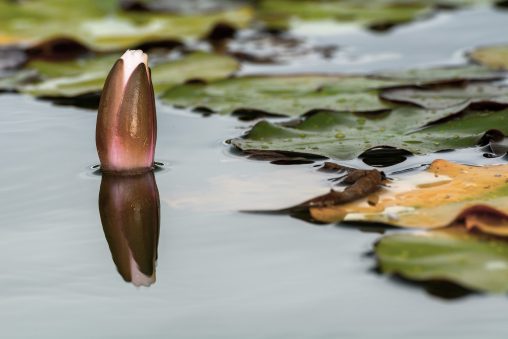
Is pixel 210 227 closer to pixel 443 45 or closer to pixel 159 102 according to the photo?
pixel 159 102

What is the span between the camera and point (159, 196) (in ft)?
6.70

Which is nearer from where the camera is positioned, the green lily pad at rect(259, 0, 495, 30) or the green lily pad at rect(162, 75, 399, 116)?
the green lily pad at rect(162, 75, 399, 116)

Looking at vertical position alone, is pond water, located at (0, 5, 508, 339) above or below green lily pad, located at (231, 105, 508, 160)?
below

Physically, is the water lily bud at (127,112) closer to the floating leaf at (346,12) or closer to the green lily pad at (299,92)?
the green lily pad at (299,92)

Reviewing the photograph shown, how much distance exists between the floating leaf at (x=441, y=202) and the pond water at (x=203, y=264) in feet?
0.22

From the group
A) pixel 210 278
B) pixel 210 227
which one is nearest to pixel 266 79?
pixel 210 227

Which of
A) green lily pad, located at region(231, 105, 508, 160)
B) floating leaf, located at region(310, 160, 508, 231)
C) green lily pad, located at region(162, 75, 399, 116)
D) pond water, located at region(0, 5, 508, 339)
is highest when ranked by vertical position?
green lily pad, located at region(162, 75, 399, 116)

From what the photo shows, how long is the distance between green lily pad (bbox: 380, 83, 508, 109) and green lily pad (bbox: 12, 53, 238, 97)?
0.68 meters

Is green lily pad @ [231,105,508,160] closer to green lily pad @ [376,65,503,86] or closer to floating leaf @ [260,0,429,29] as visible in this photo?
green lily pad @ [376,65,503,86]

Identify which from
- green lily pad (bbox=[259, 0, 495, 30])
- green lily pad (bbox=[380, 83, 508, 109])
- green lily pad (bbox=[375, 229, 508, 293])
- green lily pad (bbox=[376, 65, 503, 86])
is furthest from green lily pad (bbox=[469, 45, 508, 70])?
green lily pad (bbox=[375, 229, 508, 293])

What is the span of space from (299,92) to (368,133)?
0.53m

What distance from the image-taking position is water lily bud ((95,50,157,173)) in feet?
6.86

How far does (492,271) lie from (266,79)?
65.7 inches

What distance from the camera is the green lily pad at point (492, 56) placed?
3.29m
